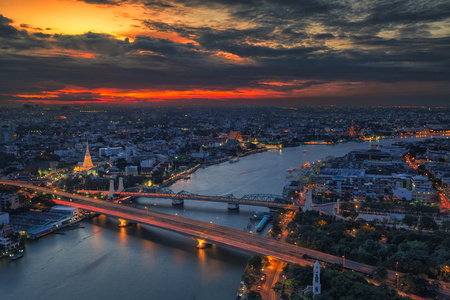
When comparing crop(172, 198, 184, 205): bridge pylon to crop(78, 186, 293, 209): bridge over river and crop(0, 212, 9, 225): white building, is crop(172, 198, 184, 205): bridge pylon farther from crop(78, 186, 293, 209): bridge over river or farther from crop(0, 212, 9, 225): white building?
crop(0, 212, 9, 225): white building

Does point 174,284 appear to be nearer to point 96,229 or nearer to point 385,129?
point 96,229

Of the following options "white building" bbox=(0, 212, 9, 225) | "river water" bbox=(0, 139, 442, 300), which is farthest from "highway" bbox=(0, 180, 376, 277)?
"white building" bbox=(0, 212, 9, 225)

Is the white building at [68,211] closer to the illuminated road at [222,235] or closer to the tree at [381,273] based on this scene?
the illuminated road at [222,235]

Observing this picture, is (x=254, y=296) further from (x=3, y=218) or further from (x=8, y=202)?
(x=8, y=202)

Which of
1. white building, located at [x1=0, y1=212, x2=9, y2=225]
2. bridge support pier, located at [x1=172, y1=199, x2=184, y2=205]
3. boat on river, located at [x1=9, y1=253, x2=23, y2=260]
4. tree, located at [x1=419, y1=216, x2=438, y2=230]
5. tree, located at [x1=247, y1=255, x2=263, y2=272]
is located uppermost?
tree, located at [x1=419, y1=216, x2=438, y2=230]

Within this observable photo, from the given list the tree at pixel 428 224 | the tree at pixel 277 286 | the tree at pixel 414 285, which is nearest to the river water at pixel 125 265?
the tree at pixel 277 286

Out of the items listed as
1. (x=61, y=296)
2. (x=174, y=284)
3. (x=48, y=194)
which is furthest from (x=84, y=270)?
(x=48, y=194)

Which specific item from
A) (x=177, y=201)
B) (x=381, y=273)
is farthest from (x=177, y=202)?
(x=381, y=273)
